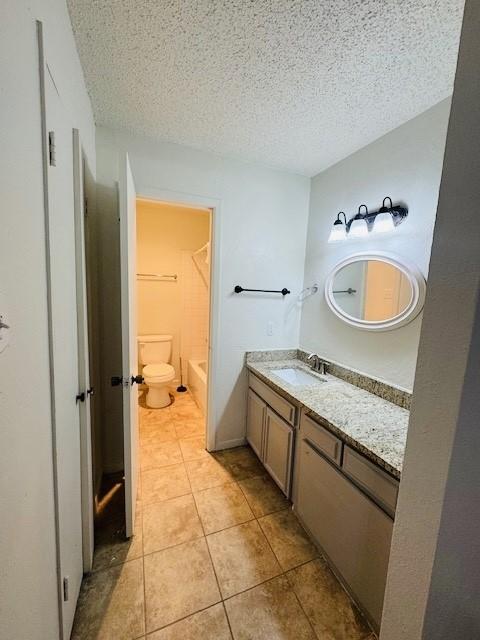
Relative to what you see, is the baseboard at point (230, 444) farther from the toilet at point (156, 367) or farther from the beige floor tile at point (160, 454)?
the toilet at point (156, 367)

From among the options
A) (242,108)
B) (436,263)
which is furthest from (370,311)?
(242,108)

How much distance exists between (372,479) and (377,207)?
1.61 metres

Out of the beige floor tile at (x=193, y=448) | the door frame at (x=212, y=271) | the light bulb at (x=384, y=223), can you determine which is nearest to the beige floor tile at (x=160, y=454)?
the beige floor tile at (x=193, y=448)

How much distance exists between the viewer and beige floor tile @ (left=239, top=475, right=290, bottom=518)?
5.64ft

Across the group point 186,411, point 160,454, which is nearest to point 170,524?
point 160,454

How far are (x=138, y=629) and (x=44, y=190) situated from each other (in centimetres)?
174

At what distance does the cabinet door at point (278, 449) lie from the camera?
5.60 feet

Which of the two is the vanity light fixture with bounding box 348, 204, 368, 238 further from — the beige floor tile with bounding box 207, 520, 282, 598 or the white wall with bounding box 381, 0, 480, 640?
the beige floor tile with bounding box 207, 520, 282, 598

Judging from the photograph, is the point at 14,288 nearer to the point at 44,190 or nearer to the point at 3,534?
the point at 44,190

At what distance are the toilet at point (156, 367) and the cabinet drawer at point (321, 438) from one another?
183 centimetres

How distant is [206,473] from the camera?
2.02 m

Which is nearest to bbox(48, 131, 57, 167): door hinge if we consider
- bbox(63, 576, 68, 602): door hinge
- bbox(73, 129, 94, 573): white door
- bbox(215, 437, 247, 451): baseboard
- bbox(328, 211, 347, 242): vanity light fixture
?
bbox(73, 129, 94, 573): white door

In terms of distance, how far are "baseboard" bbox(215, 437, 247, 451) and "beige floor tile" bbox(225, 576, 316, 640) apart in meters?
1.10

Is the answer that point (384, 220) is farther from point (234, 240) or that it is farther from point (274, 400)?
point (274, 400)
